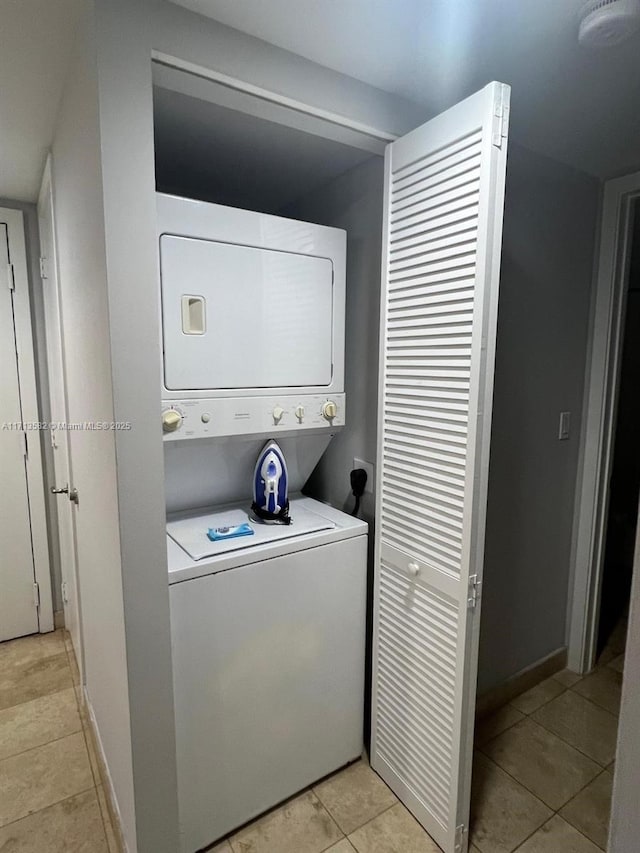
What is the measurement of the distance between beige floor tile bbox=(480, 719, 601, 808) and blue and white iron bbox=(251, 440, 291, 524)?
1243 millimetres

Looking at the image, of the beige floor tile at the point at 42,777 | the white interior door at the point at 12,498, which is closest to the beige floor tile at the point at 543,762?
the beige floor tile at the point at 42,777

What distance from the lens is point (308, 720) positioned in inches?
61.4

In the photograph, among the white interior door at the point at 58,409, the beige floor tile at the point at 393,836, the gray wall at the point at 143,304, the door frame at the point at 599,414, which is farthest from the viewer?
the door frame at the point at 599,414

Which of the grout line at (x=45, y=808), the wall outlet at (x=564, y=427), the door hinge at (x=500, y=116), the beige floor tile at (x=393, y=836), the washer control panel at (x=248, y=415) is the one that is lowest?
the grout line at (x=45, y=808)

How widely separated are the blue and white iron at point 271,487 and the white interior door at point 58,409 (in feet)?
→ 2.90

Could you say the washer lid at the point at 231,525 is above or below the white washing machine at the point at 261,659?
above

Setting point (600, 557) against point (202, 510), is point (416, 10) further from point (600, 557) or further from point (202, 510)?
point (600, 557)

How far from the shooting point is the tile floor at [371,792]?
57.3 inches

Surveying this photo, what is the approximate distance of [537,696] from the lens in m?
2.12

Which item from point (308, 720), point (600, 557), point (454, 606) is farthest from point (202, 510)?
point (600, 557)

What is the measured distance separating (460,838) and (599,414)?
169cm

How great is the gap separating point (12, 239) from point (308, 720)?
2.48 m

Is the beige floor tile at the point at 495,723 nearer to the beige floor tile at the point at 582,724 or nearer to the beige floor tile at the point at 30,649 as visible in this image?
the beige floor tile at the point at 582,724

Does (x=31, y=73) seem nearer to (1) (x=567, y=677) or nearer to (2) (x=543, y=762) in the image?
(2) (x=543, y=762)
